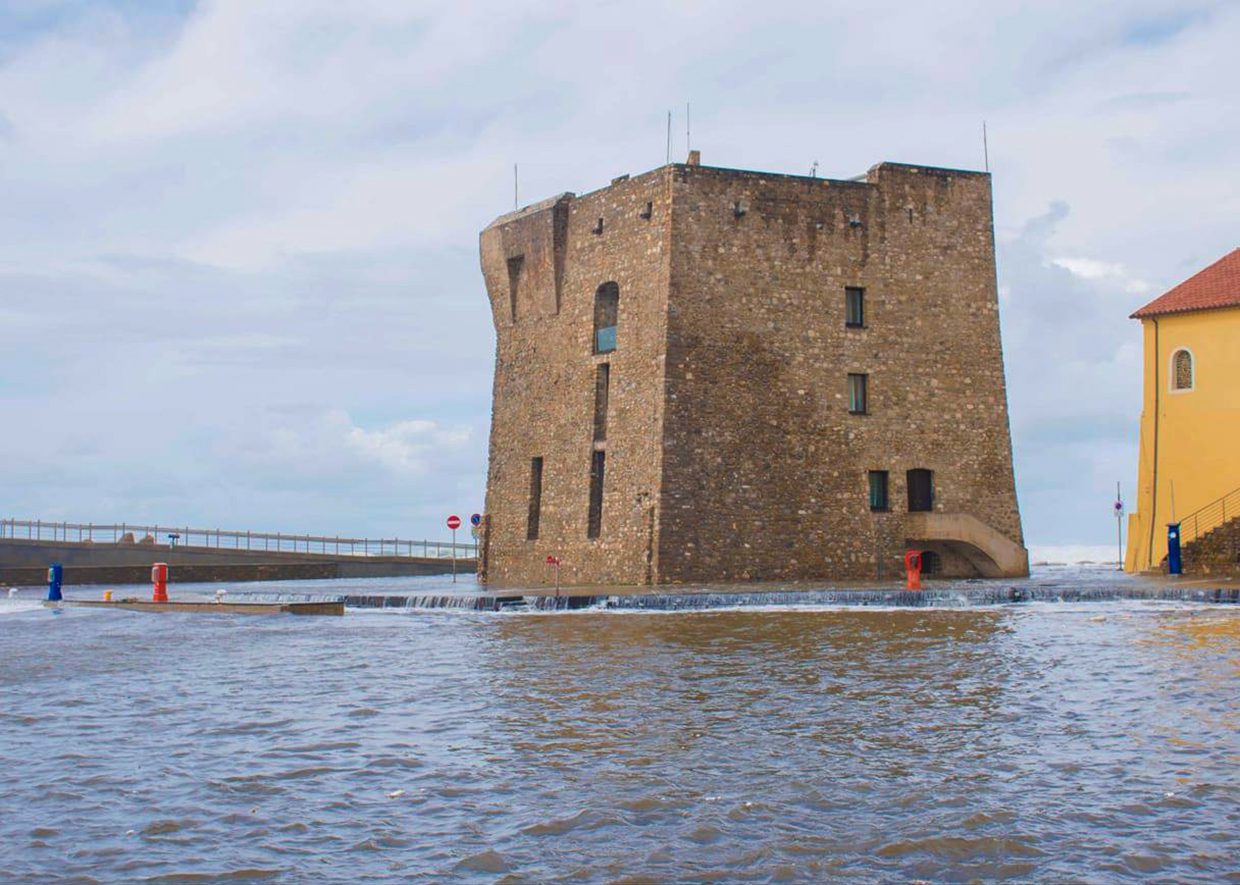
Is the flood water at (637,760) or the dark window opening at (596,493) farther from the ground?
the dark window opening at (596,493)

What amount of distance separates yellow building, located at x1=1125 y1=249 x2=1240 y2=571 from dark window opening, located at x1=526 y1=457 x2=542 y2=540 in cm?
1219

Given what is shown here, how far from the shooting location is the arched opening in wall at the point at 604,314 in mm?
29406

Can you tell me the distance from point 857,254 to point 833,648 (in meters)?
14.6

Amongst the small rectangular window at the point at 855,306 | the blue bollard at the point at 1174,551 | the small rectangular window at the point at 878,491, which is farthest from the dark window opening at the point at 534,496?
the blue bollard at the point at 1174,551

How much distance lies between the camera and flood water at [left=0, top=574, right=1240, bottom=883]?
703 cm

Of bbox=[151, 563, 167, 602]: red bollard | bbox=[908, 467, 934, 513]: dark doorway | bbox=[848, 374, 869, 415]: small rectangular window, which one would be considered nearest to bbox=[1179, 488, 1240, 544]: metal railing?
bbox=[908, 467, 934, 513]: dark doorway

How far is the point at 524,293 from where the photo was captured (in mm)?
32156

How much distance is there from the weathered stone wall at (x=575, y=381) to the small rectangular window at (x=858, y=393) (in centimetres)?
411

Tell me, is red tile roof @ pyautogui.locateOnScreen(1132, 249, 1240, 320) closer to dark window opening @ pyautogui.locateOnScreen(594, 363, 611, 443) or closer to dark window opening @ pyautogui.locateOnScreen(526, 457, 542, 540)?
dark window opening @ pyautogui.locateOnScreen(594, 363, 611, 443)

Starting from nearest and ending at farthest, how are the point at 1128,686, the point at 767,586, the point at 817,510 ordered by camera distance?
the point at 1128,686
the point at 767,586
the point at 817,510

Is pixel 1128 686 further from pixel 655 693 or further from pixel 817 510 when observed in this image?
pixel 817 510

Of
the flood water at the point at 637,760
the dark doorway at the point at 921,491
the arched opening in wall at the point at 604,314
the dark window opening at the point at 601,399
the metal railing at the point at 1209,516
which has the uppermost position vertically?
the arched opening in wall at the point at 604,314

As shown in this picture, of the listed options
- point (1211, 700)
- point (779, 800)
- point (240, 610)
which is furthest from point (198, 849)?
point (240, 610)

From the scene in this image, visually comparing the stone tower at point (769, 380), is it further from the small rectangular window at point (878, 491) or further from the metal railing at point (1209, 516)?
the metal railing at point (1209, 516)
